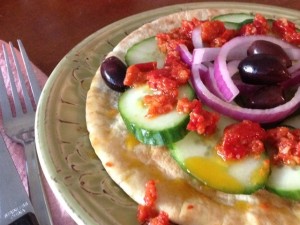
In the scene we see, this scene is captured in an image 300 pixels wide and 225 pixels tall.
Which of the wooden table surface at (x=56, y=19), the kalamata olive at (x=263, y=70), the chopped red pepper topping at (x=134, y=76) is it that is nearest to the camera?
the kalamata olive at (x=263, y=70)

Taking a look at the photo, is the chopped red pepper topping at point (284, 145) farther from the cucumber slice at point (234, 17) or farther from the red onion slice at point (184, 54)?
the cucumber slice at point (234, 17)

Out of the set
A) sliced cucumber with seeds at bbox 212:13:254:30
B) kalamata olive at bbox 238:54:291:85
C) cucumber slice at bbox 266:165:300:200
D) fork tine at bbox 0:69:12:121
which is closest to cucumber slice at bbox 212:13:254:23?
sliced cucumber with seeds at bbox 212:13:254:30

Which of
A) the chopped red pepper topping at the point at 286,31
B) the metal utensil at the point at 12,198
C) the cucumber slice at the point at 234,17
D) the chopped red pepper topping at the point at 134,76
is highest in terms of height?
the cucumber slice at the point at 234,17

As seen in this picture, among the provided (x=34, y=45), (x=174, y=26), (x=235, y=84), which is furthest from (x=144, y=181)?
(x=34, y=45)

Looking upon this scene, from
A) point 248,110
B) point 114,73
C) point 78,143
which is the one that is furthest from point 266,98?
point 78,143

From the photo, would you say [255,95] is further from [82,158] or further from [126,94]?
[82,158]

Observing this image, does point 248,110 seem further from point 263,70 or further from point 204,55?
point 204,55

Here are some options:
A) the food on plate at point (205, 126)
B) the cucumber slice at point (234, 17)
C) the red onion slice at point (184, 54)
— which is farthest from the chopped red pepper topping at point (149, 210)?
the cucumber slice at point (234, 17)
